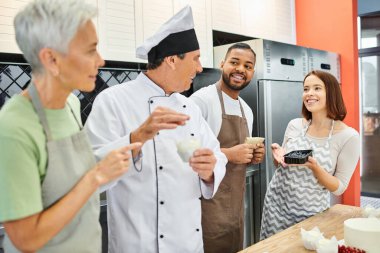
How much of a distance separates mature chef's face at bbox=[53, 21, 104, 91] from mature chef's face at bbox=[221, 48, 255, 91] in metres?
1.35

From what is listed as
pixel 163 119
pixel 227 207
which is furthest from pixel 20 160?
pixel 227 207

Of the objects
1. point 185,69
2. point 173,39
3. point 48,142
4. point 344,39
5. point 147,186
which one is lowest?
point 147,186

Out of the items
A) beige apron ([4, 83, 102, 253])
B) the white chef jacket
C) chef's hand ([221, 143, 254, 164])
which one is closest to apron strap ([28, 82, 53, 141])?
beige apron ([4, 83, 102, 253])

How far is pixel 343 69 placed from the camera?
4238mm

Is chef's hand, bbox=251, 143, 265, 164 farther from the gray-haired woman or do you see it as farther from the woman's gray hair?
the woman's gray hair

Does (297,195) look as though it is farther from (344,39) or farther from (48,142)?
(344,39)

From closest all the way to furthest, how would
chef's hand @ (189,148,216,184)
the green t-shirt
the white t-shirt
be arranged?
the green t-shirt < chef's hand @ (189,148,216,184) < the white t-shirt

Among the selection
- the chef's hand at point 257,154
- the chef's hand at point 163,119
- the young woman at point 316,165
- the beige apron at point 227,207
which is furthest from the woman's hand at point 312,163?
the chef's hand at point 163,119

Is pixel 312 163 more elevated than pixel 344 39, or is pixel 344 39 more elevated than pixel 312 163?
pixel 344 39

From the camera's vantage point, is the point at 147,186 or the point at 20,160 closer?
the point at 20,160

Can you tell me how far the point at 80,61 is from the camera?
98 cm

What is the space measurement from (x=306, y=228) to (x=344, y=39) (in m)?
3.10

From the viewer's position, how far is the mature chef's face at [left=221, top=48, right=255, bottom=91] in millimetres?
2264

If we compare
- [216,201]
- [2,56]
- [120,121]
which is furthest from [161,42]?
[2,56]
